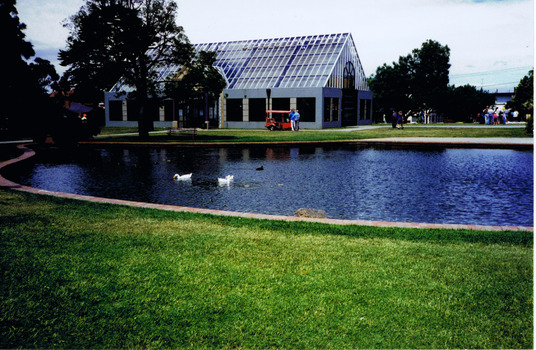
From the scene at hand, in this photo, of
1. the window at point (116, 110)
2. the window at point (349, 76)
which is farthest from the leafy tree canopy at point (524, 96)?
the window at point (116, 110)

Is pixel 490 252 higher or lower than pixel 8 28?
lower

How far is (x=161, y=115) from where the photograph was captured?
49438 mm

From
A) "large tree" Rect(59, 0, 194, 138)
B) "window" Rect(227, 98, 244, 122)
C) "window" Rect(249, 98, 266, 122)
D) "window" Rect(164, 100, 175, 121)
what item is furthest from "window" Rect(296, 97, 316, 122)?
"large tree" Rect(59, 0, 194, 138)

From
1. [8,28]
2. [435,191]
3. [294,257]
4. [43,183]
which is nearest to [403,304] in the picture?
[294,257]

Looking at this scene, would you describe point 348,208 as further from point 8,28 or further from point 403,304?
point 8,28

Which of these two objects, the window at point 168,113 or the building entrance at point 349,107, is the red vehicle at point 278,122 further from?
the window at point 168,113

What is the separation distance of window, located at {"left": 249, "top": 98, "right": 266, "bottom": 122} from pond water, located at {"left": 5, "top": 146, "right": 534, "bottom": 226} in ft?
86.0

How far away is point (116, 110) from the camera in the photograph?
172 feet

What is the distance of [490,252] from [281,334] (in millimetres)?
3217

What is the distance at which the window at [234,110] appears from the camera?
45.7 metres

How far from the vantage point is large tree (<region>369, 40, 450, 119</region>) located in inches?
2621

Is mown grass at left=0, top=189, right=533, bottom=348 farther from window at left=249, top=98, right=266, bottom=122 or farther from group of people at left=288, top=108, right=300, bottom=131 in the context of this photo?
window at left=249, top=98, right=266, bottom=122

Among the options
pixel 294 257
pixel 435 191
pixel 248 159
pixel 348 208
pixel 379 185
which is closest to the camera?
pixel 294 257

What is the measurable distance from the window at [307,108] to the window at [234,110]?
20.3ft
